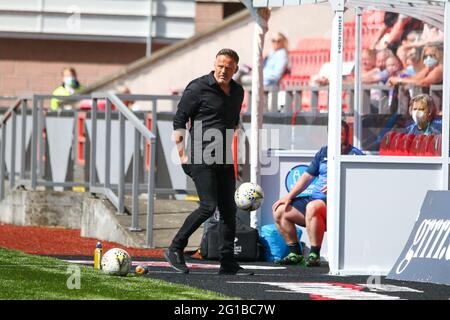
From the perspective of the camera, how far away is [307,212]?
49.2 ft

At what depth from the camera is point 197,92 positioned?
13359 millimetres

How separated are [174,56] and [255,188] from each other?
12705 millimetres

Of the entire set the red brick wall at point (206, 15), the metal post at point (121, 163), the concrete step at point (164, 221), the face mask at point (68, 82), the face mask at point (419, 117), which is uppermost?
the red brick wall at point (206, 15)

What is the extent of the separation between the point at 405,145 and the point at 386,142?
58 centimetres

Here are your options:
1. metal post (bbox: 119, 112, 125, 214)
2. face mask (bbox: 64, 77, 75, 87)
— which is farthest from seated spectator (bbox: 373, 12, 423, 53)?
face mask (bbox: 64, 77, 75, 87)

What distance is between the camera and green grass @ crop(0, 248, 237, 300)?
425 inches

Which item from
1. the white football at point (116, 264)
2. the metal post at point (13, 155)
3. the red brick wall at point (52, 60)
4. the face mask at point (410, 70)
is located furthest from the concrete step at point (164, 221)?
the red brick wall at point (52, 60)

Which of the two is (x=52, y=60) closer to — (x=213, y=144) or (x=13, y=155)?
(x=13, y=155)

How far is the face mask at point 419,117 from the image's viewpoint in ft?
48.0

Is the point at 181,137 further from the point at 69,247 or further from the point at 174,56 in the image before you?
the point at 174,56

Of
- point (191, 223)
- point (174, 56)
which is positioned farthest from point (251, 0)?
point (174, 56)

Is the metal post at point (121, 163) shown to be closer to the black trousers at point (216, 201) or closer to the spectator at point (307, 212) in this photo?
the spectator at point (307, 212)

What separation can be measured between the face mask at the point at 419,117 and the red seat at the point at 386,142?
1.07ft

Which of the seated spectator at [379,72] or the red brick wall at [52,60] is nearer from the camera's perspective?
the seated spectator at [379,72]
